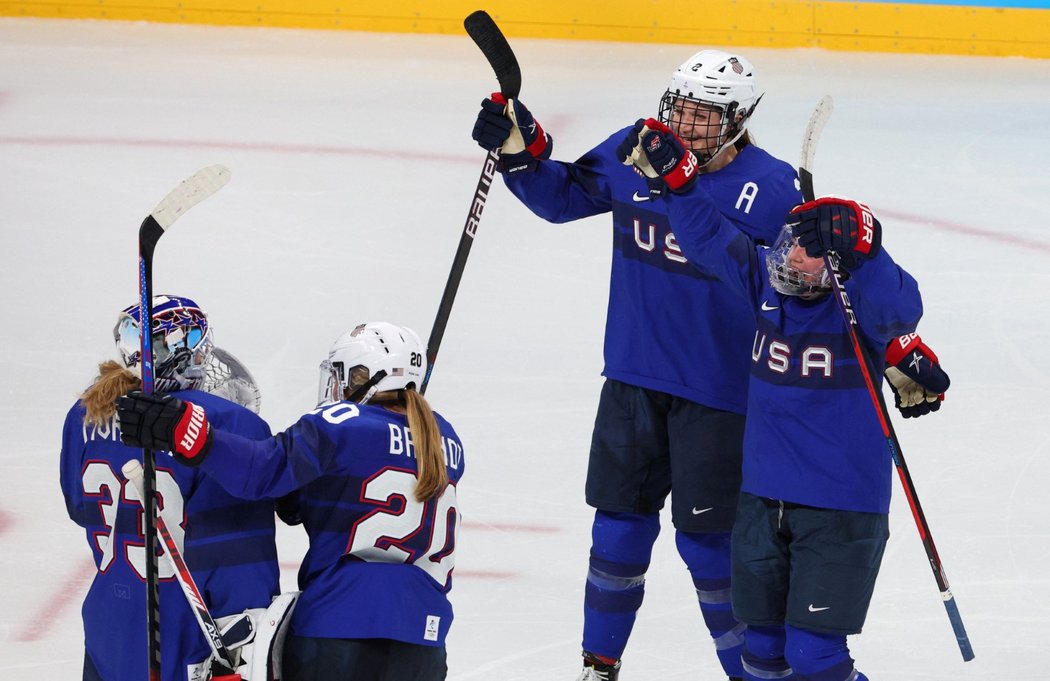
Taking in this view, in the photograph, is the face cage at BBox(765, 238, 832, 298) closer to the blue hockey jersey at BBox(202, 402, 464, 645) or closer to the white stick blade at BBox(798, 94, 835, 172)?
the white stick blade at BBox(798, 94, 835, 172)

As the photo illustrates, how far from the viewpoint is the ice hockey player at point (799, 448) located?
326cm

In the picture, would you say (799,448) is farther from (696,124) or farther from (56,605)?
(56,605)

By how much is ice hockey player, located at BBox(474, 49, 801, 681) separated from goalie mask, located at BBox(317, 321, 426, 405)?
86cm

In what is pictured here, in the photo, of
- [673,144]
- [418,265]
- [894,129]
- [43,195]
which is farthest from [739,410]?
[894,129]

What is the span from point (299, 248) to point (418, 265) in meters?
0.50

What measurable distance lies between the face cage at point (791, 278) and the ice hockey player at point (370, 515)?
0.73 meters

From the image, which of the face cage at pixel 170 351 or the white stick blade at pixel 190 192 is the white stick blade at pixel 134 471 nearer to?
the face cage at pixel 170 351

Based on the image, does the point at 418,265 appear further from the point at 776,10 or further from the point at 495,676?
the point at 776,10

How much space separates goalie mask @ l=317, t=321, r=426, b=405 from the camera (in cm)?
300

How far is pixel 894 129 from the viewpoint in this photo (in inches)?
338

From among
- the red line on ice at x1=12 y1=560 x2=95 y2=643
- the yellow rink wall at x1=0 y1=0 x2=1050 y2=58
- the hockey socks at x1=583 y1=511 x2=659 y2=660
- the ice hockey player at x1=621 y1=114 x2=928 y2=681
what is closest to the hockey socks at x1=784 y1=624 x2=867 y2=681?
the ice hockey player at x1=621 y1=114 x2=928 y2=681

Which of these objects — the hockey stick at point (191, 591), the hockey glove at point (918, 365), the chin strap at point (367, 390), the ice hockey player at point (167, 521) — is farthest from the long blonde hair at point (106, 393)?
the hockey glove at point (918, 365)

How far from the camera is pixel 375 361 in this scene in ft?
9.82

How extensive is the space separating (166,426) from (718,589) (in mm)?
1523
